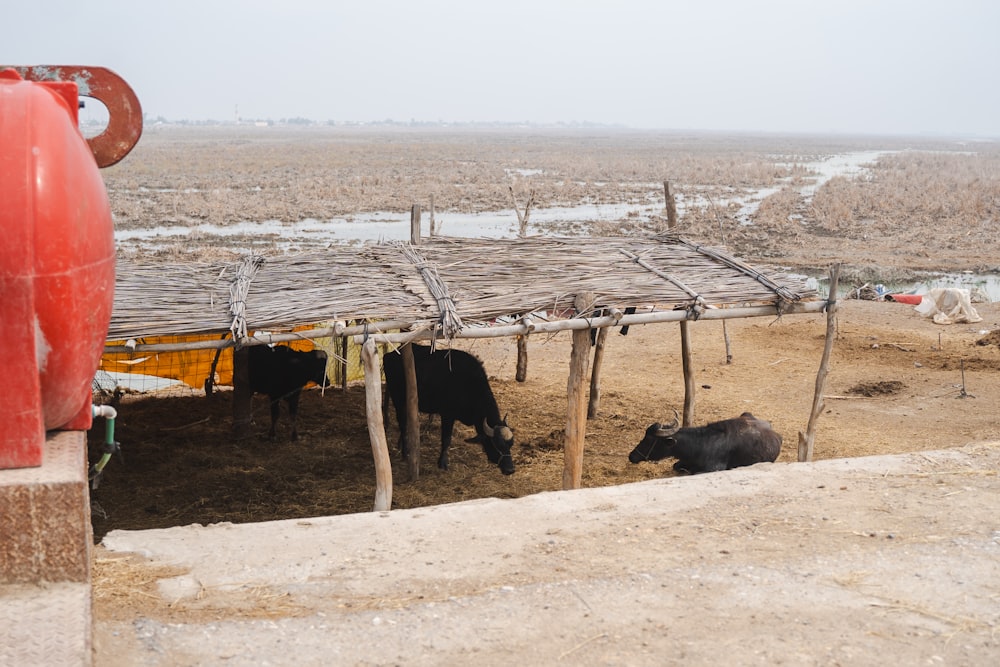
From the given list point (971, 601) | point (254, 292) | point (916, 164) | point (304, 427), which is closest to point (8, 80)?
point (254, 292)

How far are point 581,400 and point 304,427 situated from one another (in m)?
4.35

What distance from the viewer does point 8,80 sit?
4.89 metres

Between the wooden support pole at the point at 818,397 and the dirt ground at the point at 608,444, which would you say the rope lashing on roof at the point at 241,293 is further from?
the wooden support pole at the point at 818,397

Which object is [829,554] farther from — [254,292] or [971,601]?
[254,292]

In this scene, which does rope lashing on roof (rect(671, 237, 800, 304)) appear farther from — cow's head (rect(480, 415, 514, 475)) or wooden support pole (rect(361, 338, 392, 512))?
wooden support pole (rect(361, 338, 392, 512))

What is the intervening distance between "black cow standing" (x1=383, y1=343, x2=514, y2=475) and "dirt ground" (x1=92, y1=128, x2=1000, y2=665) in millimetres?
297

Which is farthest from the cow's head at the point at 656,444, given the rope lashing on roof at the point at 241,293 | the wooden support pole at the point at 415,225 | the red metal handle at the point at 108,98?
the red metal handle at the point at 108,98

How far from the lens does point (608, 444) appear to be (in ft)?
37.1

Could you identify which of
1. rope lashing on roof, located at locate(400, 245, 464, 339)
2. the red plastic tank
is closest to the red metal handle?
the red plastic tank

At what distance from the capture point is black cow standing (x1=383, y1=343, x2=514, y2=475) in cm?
1024

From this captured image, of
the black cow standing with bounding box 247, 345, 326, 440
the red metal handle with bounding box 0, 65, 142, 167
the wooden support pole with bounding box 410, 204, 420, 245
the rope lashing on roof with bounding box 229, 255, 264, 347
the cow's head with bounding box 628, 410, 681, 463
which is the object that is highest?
the red metal handle with bounding box 0, 65, 142, 167

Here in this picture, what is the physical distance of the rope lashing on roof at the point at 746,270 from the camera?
29.9 feet

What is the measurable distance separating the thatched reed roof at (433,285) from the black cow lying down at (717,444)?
147cm

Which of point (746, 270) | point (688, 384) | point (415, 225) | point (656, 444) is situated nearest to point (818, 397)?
point (746, 270)
